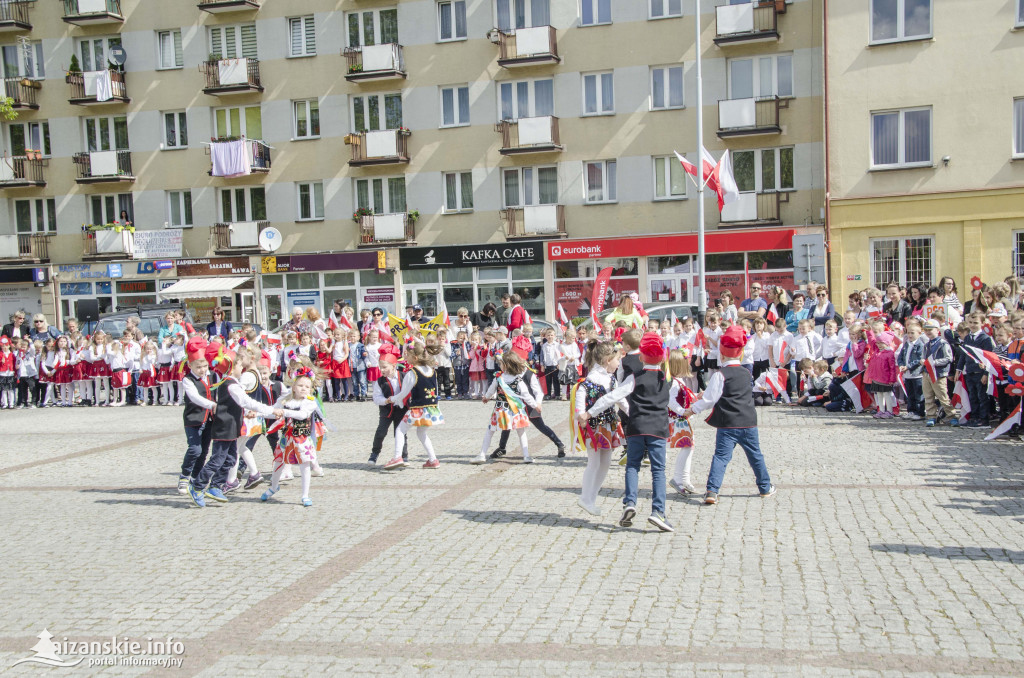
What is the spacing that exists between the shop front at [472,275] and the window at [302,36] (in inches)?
319

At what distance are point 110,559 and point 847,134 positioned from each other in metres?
25.1

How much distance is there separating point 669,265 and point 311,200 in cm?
1322

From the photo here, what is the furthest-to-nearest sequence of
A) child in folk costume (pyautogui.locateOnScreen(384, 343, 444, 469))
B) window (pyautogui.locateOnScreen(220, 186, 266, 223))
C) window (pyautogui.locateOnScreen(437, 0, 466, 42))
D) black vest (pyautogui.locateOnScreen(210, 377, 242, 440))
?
window (pyautogui.locateOnScreen(220, 186, 266, 223)) < window (pyautogui.locateOnScreen(437, 0, 466, 42)) < child in folk costume (pyautogui.locateOnScreen(384, 343, 444, 469)) < black vest (pyautogui.locateOnScreen(210, 377, 242, 440))

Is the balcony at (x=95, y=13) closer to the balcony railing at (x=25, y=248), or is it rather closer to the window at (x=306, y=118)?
the window at (x=306, y=118)

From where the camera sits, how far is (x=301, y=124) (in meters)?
34.6

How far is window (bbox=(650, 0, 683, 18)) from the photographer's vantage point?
3020 centimetres

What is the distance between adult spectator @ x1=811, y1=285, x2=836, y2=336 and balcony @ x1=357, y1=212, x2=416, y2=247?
58.9 ft

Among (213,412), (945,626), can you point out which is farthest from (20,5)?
(945,626)

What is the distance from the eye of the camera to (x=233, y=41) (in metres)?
34.9

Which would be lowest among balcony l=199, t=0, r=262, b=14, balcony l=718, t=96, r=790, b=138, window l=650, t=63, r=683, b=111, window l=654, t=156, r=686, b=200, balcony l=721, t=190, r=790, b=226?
balcony l=721, t=190, r=790, b=226

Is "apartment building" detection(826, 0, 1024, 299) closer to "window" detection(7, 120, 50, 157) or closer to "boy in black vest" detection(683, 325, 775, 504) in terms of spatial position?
"boy in black vest" detection(683, 325, 775, 504)

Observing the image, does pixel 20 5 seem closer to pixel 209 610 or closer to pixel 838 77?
pixel 838 77

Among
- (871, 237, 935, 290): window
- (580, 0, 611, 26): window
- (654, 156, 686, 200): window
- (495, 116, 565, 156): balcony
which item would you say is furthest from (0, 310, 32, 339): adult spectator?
(871, 237, 935, 290): window

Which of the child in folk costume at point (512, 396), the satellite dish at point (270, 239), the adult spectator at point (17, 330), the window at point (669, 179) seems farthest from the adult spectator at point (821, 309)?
the adult spectator at point (17, 330)
